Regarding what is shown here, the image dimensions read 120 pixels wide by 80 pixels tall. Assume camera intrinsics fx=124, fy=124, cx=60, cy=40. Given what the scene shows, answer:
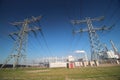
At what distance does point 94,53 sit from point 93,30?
9171 mm

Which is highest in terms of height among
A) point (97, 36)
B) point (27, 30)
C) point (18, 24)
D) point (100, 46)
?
point (18, 24)

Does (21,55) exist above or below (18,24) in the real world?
below

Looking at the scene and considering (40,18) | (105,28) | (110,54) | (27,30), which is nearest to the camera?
(40,18)

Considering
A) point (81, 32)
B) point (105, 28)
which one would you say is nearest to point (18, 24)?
point (81, 32)

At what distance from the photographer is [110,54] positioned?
274 ft

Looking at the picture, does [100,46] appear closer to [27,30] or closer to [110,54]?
[27,30]

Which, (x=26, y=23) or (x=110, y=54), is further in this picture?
(x=110, y=54)

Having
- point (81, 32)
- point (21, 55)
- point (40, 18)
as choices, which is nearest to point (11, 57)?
point (21, 55)

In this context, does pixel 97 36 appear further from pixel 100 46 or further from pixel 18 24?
pixel 18 24

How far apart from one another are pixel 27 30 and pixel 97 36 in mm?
27554

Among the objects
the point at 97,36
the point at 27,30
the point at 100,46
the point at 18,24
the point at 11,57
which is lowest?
the point at 11,57

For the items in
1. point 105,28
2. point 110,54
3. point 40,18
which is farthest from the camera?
point 110,54

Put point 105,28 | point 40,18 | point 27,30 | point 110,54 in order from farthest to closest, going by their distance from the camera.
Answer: point 110,54 < point 27,30 < point 105,28 < point 40,18

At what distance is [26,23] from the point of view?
49.2 m
